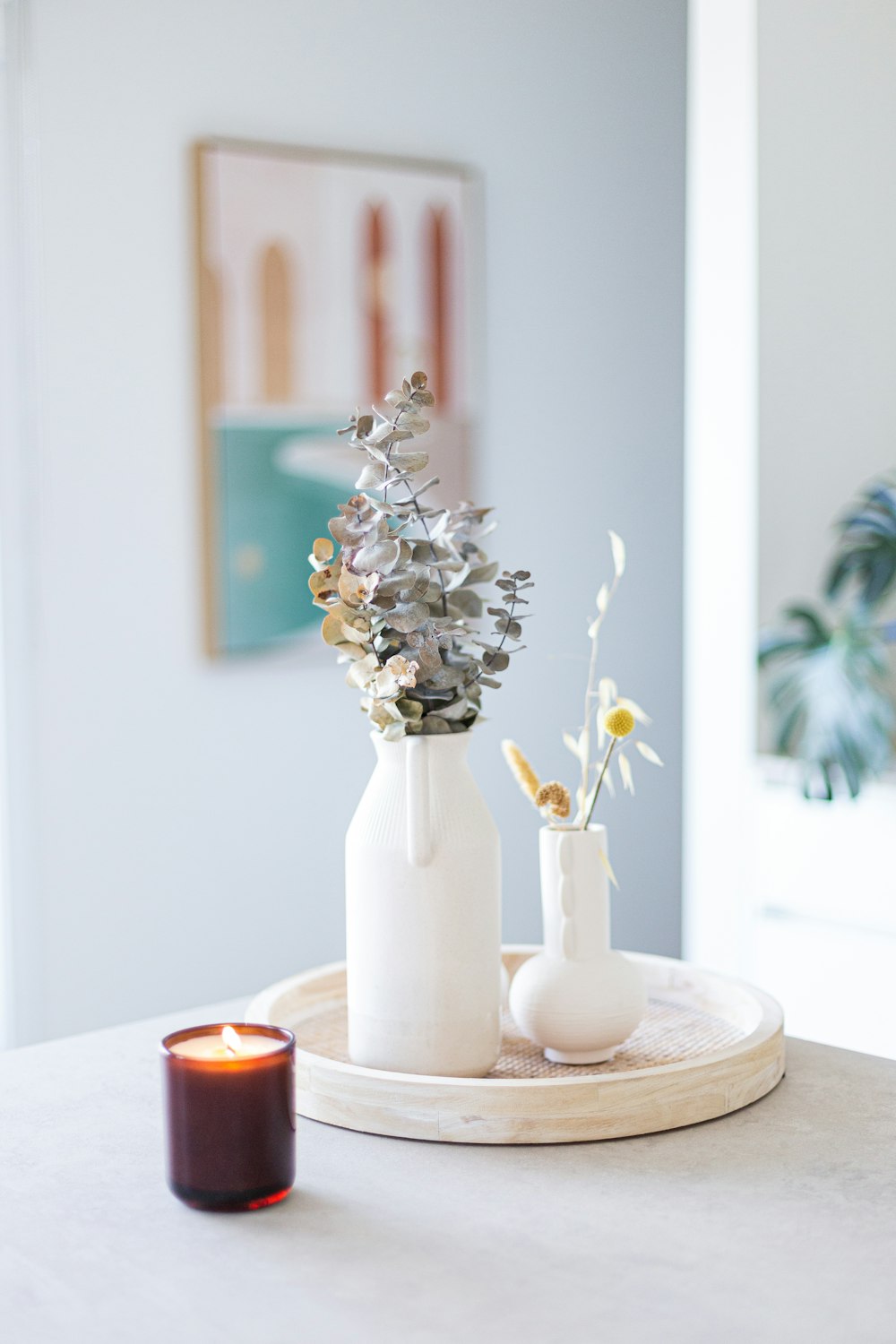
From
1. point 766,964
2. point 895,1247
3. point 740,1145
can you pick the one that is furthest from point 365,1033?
point 766,964

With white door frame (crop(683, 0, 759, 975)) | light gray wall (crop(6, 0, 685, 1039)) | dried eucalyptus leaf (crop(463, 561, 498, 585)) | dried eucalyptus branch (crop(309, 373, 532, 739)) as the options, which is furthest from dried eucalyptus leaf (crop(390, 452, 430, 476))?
light gray wall (crop(6, 0, 685, 1039))

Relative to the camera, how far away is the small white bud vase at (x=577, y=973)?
1.10 meters

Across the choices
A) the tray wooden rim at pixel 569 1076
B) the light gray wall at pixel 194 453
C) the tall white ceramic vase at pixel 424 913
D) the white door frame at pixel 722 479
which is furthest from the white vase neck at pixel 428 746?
the light gray wall at pixel 194 453

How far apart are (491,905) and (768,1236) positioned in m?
0.32

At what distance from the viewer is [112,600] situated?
2639mm

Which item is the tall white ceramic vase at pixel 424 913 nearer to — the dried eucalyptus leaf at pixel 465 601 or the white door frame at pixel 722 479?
the dried eucalyptus leaf at pixel 465 601

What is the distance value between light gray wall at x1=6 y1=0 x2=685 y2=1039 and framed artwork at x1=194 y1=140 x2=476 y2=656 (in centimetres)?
5

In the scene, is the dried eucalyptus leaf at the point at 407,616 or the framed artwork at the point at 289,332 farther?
the framed artwork at the point at 289,332

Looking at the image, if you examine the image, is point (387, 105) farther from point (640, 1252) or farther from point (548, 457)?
point (640, 1252)

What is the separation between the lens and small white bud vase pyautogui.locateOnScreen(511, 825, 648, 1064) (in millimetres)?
1099

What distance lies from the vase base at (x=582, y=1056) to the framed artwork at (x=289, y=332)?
68.7 inches

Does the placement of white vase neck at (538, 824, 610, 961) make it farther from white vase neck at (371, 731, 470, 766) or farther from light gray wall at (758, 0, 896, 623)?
light gray wall at (758, 0, 896, 623)

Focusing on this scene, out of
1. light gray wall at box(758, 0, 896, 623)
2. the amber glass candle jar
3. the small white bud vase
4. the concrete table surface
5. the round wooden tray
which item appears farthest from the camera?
light gray wall at box(758, 0, 896, 623)

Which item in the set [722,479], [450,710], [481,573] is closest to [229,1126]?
[450,710]
